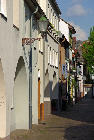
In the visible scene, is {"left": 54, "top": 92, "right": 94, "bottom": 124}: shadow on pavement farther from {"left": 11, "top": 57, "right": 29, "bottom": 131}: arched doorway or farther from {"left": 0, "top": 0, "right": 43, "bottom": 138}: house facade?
{"left": 11, "top": 57, "right": 29, "bottom": 131}: arched doorway

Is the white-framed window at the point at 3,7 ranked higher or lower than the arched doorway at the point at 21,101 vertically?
higher

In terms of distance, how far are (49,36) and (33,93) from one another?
864 centimetres

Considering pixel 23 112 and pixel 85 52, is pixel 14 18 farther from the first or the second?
pixel 85 52

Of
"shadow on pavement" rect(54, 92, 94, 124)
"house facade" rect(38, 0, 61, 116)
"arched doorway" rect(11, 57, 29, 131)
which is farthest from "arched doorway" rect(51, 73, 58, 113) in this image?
"arched doorway" rect(11, 57, 29, 131)

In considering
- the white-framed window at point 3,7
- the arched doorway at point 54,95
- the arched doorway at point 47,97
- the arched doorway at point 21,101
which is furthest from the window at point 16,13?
the arched doorway at point 54,95

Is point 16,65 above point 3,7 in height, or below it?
below

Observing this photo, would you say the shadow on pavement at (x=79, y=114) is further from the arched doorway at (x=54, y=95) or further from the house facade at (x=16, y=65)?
the house facade at (x=16, y=65)

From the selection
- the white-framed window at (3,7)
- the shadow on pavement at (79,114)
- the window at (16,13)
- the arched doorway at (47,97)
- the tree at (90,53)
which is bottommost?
the shadow on pavement at (79,114)

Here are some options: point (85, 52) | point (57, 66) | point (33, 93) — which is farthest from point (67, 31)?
point (33, 93)

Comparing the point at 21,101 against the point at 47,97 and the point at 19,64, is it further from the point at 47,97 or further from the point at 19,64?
the point at 47,97

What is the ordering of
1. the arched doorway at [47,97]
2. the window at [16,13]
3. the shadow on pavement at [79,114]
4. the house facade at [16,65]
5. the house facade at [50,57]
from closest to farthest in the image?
the house facade at [16,65] < the window at [16,13] < the shadow on pavement at [79,114] < the house facade at [50,57] < the arched doorway at [47,97]

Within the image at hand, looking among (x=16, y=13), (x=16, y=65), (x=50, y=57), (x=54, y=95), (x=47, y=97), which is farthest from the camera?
(x=54, y=95)

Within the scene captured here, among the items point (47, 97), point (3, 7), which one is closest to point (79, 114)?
point (47, 97)

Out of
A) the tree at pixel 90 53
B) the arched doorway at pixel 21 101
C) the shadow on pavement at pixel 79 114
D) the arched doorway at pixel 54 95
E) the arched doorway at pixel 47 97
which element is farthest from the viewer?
the tree at pixel 90 53
